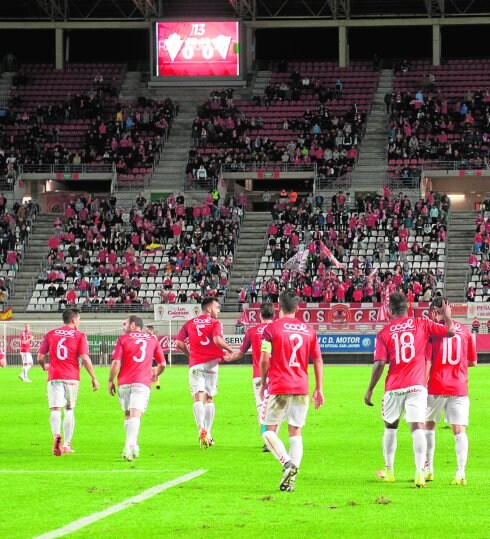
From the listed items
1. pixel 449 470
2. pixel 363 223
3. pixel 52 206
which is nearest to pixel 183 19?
pixel 52 206

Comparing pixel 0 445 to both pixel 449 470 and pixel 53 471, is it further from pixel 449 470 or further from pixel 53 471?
pixel 449 470

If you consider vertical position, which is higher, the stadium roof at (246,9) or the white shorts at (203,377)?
the stadium roof at (246,9)

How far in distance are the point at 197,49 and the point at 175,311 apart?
832 inches

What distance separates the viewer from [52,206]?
70.2m

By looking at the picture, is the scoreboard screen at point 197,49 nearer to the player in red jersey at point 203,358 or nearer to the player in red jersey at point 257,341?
the player in red jersey at point 203,358

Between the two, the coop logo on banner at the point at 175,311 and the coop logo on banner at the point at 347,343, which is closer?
the coop logo on banner at the point at 347,343

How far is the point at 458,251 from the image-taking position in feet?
192

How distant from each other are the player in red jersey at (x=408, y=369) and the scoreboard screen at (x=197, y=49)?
186ft

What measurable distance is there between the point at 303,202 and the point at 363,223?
415 cm

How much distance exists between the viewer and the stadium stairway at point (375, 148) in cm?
6450

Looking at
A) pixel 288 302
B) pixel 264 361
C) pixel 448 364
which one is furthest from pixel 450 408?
pixel 288 302

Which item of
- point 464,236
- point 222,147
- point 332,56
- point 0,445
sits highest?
point 332,56

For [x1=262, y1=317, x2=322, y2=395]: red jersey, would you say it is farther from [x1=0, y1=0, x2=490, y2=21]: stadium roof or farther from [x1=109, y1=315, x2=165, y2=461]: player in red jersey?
[x1=0, y1=0, x2=490, y2=21]: stadium roof

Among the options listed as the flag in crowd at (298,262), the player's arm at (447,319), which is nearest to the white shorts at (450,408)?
the player's arm at (447,319)
